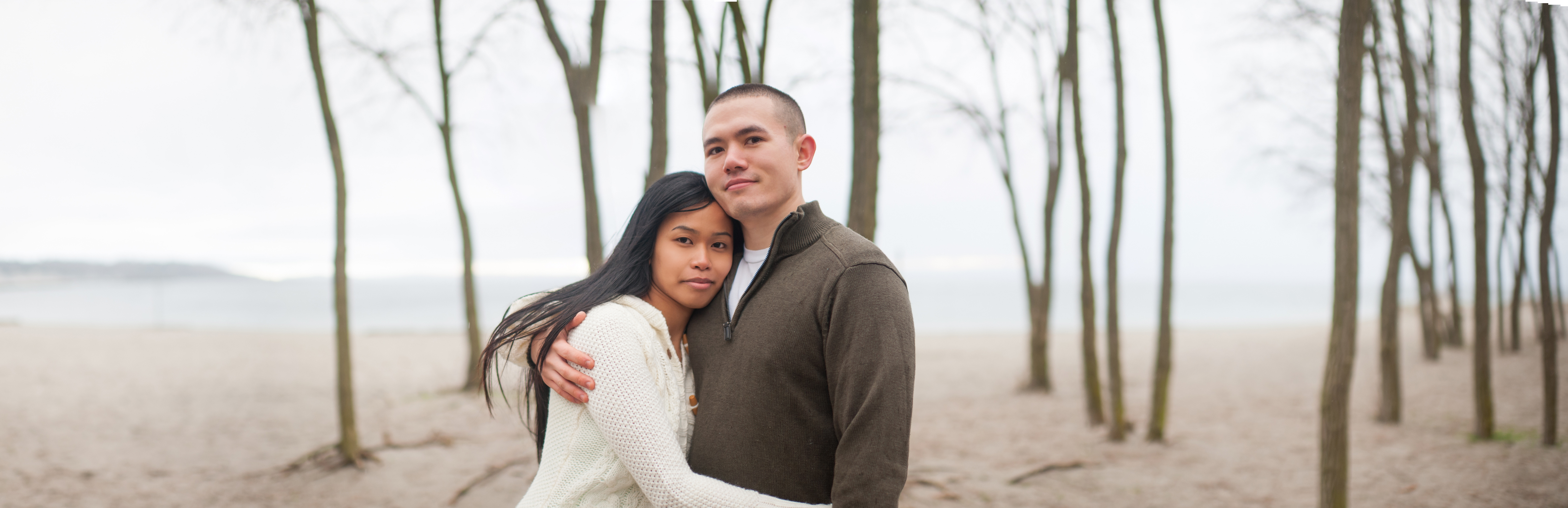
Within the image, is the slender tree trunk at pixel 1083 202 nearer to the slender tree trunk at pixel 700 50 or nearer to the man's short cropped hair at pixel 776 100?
the slender tree trunk at pixel 700 50

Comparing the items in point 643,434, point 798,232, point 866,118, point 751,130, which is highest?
point 866,118

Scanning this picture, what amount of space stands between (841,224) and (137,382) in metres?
13.6

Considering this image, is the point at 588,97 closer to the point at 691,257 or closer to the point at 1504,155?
the point at 691,257

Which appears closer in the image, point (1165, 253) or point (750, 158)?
point (750, 158)

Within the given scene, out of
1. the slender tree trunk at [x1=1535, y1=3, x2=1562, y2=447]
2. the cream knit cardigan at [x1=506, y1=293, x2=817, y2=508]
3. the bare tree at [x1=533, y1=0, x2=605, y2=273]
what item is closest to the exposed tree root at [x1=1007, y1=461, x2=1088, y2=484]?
the bare tree at [x1=533, y1=0, x2=605, y2=273]

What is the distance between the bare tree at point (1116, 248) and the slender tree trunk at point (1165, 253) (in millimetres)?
284

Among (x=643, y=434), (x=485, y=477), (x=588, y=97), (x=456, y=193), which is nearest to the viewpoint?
(x=643, y=434)

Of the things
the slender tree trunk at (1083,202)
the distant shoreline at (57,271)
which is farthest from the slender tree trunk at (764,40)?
the distant shoreline at (57,271)

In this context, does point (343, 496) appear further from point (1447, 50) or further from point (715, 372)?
point (1447, 50)

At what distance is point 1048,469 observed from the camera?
564cm

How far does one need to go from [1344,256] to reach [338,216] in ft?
20.0

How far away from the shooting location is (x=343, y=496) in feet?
17.0

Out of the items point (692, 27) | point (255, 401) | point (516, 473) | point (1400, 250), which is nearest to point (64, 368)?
point (255, 401)

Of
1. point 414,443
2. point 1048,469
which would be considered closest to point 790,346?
point 1048,469
